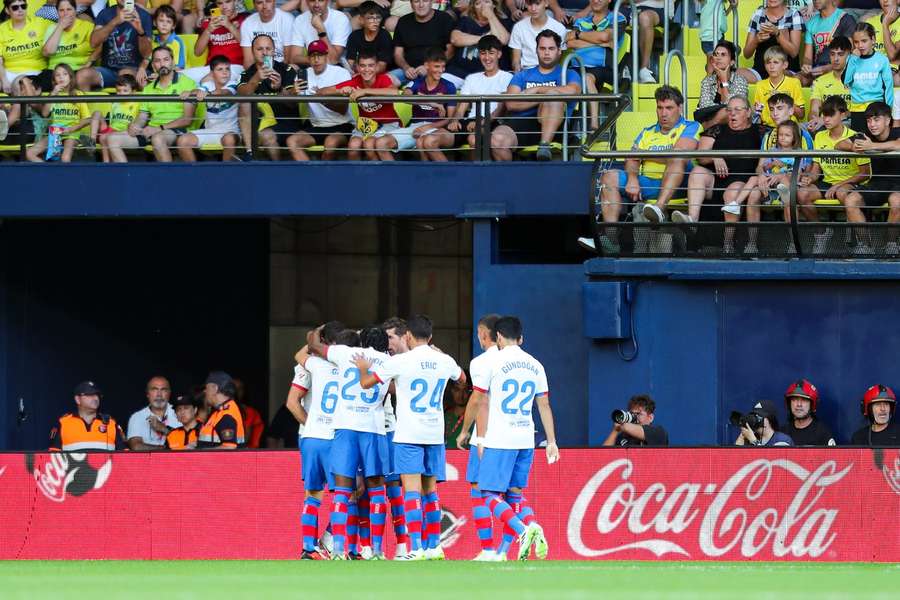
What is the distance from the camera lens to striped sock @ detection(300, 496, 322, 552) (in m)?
13.6

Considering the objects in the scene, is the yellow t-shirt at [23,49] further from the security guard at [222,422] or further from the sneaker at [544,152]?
the sneaker at [544,152]

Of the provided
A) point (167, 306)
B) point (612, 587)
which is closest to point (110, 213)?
point (167, 306)

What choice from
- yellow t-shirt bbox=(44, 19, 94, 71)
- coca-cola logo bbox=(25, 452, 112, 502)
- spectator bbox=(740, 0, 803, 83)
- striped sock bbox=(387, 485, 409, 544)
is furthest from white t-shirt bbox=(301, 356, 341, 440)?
yellow t-shirt bbox=(44, 19, 94, 71)

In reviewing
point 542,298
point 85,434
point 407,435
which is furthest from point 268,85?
point 407,435

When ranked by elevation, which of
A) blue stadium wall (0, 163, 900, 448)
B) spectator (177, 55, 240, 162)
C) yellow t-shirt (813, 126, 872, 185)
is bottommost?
blue stadium wall (0, 163, 900, 448)

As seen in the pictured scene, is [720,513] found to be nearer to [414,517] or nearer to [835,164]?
[414,517]

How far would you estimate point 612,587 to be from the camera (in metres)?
10.0

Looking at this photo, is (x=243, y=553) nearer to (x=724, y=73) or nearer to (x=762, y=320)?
(x=762, y=320)

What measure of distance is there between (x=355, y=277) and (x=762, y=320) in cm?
727

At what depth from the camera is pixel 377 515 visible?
1372cm

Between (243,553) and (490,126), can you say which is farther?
(490,126)

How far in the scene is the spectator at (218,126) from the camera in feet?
60.1

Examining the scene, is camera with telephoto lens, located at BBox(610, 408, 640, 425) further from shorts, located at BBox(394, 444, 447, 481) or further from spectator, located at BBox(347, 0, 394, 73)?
spectator, located at BBox(347, 0, 394, 73)

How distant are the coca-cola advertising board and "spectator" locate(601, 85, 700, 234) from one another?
9.73 feet
